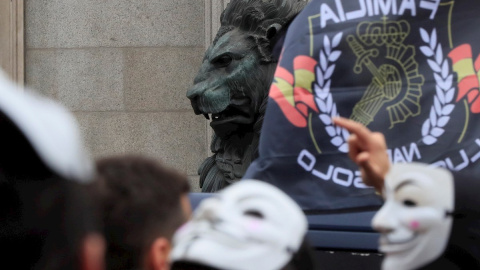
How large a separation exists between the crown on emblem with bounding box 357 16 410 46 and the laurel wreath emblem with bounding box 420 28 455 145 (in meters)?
0.07

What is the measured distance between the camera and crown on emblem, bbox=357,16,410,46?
355cm

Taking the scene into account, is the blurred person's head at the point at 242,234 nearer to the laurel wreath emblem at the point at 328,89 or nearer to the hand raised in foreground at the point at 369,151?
the hand raised in foreground at the point at 369,151

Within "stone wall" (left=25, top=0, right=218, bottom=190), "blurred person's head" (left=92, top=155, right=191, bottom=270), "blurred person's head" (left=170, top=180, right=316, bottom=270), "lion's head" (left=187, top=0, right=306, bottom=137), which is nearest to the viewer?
"blurred person's head" (left=92, top=155, right=191, bottom=270)

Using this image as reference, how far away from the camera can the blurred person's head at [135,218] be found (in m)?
1.86

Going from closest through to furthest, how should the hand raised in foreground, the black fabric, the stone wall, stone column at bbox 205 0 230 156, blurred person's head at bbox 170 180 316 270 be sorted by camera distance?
blurred person's head at bbox 170 180 316 270 < the hand raised in foreground < the black fabric < stone column at bbox 205 0 230 156 < the stone wall

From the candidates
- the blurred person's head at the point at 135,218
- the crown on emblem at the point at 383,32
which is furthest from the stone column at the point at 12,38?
the blurred person's head at the point at 135,218

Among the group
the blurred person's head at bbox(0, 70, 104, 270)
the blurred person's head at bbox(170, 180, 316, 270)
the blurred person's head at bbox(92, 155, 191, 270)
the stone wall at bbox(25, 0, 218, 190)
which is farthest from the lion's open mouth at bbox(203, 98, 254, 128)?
the blurred person's head at bbox(0, 70, 104, 270)

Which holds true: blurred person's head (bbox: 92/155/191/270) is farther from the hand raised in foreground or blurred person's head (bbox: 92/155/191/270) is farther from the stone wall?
the stone wall

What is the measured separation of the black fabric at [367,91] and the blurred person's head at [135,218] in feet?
5.29

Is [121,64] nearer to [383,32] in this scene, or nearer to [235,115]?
[235,115]

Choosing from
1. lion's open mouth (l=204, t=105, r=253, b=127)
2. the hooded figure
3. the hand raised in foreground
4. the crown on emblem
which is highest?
the crown on emblem

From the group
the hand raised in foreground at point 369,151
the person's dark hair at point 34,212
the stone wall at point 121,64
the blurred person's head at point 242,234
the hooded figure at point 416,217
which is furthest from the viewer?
the stone wall at point 121,64

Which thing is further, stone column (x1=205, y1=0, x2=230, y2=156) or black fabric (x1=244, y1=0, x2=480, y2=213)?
stone column (x1=205, y1=0, x2=230, y2=156)

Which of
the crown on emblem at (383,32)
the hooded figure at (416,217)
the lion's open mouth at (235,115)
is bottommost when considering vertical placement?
the lion's open mouth at (235,115)
